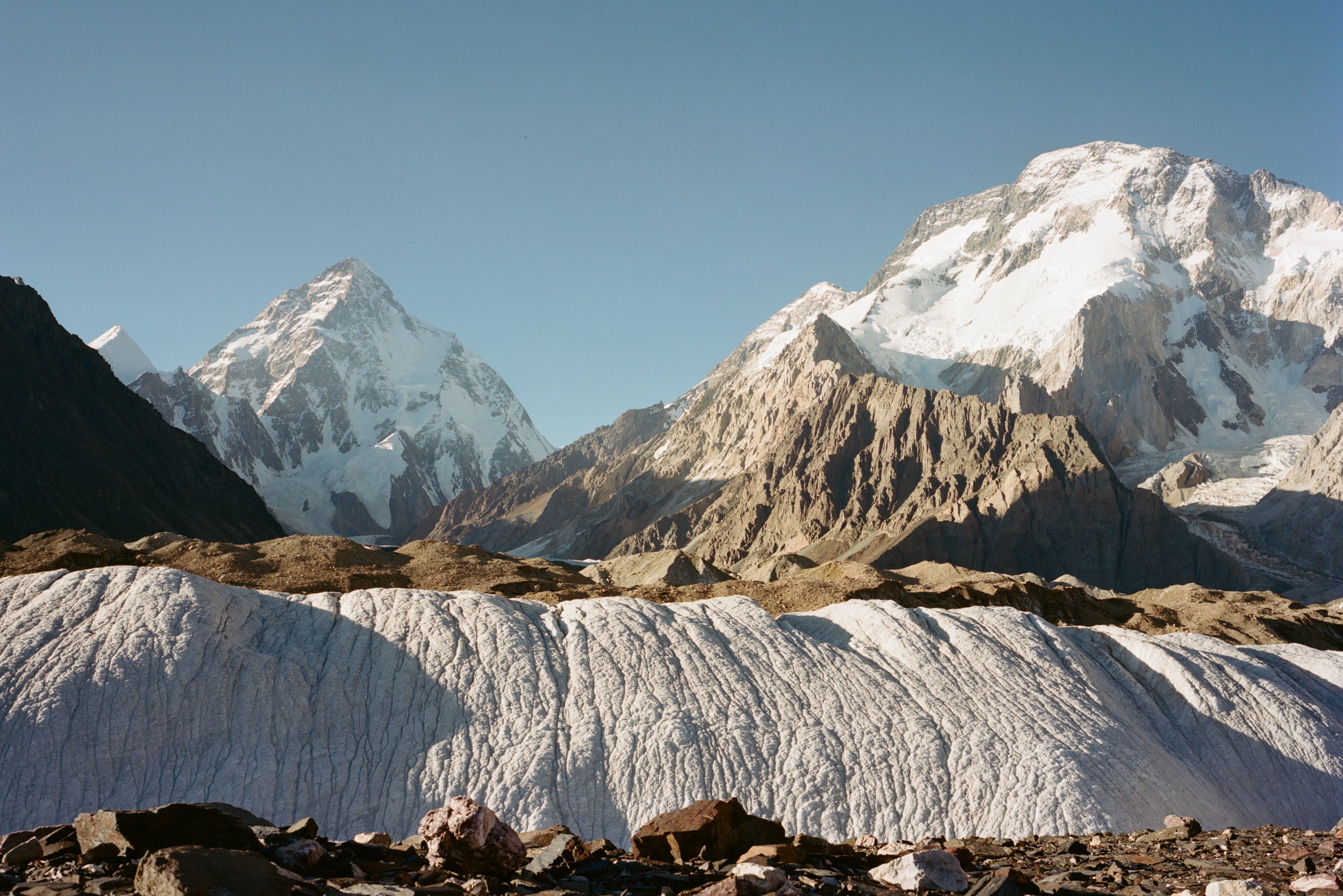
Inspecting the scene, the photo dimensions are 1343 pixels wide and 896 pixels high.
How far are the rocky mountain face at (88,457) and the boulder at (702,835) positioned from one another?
76.4 metres

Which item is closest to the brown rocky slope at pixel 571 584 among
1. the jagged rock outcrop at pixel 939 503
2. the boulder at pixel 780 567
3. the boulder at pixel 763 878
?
the boulder at pixel 780 567

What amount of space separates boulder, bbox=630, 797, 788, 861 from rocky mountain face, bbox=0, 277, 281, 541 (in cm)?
7640

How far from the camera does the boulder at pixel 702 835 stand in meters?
11.7

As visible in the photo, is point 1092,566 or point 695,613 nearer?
point 695,613

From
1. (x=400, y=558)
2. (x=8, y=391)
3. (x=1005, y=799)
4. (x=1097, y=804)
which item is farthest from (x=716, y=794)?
(x=8, y=391)

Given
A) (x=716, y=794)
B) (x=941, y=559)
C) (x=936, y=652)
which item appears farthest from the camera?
(x=941, y=559)

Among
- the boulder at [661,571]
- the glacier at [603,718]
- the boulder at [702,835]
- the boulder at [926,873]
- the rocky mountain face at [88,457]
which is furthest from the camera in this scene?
the rocky mountain face at [88,457]

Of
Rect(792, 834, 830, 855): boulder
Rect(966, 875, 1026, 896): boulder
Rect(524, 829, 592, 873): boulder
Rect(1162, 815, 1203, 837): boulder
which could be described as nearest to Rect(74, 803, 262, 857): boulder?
Rect(524, 829, 592, 873): boulder

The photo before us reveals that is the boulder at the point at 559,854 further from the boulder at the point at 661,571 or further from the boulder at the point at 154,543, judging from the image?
the boulder at the point at 661,571

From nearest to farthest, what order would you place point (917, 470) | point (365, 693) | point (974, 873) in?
point (974, 873)
point (365, 693)
point (917, 470)

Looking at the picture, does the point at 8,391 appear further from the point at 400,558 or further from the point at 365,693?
the point at 365,693

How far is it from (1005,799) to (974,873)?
12.0 m

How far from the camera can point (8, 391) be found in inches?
3396

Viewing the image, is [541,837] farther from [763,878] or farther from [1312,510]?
[1312,510]
